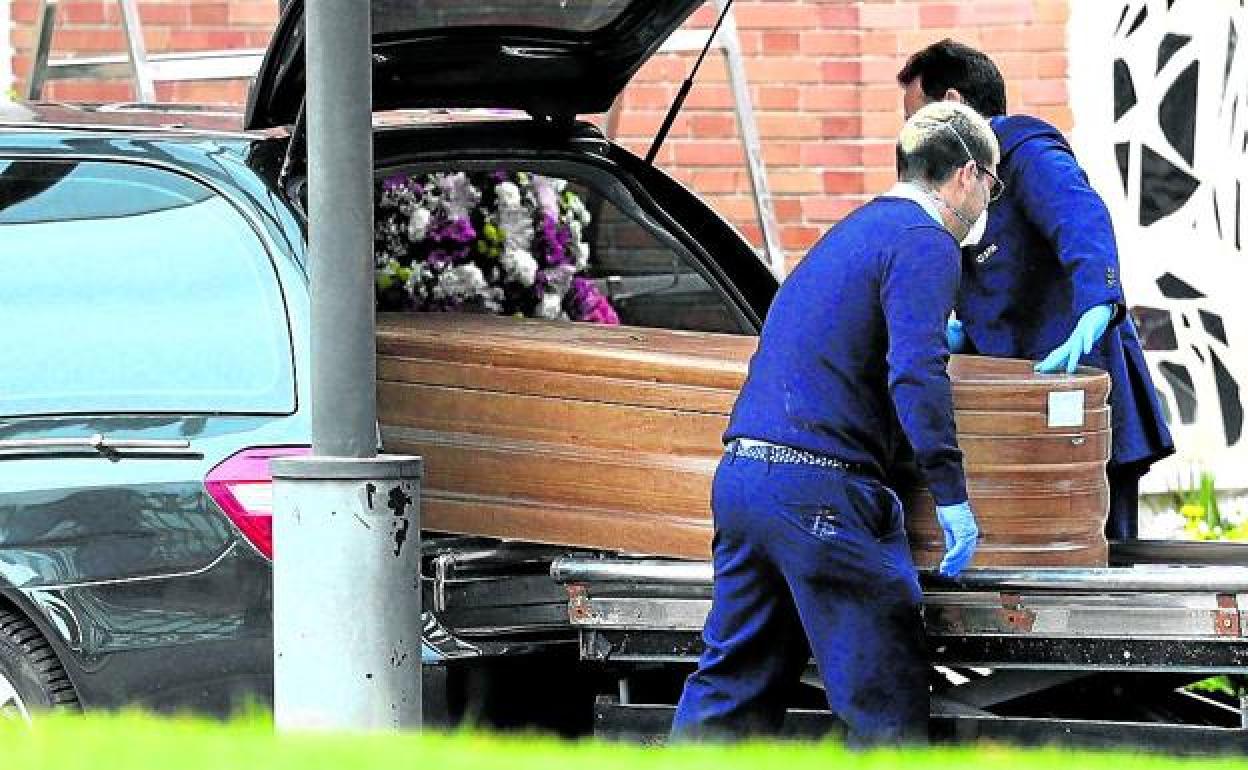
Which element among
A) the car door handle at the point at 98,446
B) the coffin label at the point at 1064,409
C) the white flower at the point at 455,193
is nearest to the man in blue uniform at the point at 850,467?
the coffin label at the point at 1064,409

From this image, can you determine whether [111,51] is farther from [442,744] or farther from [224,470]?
[442,744]

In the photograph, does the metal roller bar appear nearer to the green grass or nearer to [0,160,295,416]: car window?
[0,160,295,416]: car window

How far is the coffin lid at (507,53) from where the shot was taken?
597 cm

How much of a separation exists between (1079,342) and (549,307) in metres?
1.82

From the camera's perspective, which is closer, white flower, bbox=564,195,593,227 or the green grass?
the green grass

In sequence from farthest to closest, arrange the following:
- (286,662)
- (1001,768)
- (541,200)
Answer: (541,200)
(286,662)
(1001,768)

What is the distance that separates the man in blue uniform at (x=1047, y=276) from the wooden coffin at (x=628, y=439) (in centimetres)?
29

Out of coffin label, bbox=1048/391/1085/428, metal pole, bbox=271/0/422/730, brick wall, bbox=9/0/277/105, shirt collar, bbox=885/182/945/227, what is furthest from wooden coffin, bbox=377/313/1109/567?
brick wall, bbox=9/0/277/105

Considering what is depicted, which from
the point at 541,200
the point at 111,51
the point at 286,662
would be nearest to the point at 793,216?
the point at 111,51

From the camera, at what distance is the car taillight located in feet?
16.9

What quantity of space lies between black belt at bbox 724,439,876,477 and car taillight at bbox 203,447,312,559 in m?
0.92

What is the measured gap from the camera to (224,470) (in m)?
5.18

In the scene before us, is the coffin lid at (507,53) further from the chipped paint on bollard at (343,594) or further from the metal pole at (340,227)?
the chipped paint on bollard at (343,594)

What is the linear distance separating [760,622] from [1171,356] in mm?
5395
